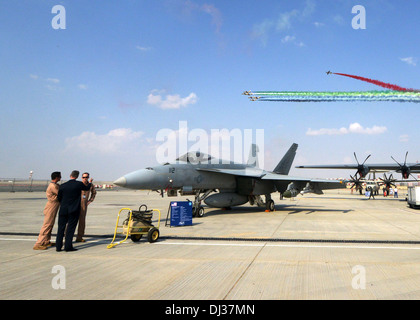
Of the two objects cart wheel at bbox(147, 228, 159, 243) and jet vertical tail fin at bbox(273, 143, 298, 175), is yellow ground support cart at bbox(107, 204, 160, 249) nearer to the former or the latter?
cart wheel at bbox(147, 228, 159, 243)

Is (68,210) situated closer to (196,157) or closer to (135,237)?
(135,237)

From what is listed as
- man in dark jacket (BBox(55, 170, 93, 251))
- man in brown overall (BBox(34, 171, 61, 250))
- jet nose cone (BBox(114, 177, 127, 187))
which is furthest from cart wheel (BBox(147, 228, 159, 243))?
jet nose cone (BBox(114, 177, 127, 187))

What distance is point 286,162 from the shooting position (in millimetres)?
21219

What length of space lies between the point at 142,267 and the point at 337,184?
15.5m

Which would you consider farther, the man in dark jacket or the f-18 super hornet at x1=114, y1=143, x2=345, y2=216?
the f-18 super hornet at x1=114, y1=143, x2=345, y2=216

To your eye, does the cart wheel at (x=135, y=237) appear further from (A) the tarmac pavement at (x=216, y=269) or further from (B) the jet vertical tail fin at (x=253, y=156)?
(B) the jet vertical tail fin at (x=253, y=156)

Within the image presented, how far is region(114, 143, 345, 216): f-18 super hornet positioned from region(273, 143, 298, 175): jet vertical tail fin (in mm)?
2160

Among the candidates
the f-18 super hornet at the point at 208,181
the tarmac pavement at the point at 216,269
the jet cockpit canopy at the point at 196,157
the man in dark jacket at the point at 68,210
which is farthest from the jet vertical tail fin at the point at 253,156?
the man in dark jacket at the point at 68,210

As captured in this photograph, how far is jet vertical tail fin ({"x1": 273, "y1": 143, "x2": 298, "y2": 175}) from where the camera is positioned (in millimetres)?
21031

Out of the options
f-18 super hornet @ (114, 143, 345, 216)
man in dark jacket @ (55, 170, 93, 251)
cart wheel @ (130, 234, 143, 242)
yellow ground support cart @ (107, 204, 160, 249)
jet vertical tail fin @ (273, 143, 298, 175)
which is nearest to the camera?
man in dark jacket @ (55, 170, 93, 251)

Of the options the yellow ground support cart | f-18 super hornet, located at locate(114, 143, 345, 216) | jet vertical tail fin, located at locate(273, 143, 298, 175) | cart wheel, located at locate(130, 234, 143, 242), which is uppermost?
jet vertical tail fin, located at locate(273, 143, 298, 175)

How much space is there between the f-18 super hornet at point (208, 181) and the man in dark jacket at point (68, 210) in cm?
414
